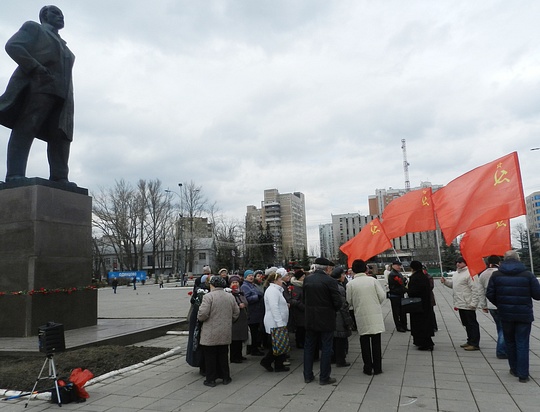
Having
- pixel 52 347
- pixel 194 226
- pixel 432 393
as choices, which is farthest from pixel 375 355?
pixel 194 226

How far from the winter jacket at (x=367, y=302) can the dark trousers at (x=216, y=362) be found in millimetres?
2136

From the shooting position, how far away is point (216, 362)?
6238 millimetres

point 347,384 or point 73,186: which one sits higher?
point 73,186

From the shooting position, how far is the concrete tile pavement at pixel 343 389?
4.94m

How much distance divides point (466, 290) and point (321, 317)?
354 centimetres

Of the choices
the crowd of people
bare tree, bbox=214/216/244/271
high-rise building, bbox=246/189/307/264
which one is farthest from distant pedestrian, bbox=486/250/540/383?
high-rise building, bbox=246/189/307/264

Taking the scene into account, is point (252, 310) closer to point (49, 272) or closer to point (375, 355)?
point (375, 355)

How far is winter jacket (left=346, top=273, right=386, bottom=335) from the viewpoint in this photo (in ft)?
20.9

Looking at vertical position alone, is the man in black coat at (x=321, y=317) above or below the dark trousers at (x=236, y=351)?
above

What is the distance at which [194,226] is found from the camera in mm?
61406

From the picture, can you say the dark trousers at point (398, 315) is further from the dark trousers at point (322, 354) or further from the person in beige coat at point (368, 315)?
the dark trousers at point (322, 354)

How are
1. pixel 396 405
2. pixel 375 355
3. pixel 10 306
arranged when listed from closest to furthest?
pixel 396 405
pixel 375 355
pixel 10 306

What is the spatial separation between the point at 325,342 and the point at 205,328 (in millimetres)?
1775

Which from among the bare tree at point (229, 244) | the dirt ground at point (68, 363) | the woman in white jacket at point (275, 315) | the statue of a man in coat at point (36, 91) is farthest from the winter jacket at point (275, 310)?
the bare tree at point (229, 244)
